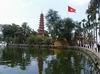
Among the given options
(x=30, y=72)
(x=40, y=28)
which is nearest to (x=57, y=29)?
(x=40, y=28)

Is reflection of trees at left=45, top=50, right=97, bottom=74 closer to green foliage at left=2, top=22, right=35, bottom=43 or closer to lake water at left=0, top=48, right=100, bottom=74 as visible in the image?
lake water at left=0, top=48, right=100, bottom=74

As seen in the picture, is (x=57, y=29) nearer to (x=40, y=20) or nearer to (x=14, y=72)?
(x=40, y=20)

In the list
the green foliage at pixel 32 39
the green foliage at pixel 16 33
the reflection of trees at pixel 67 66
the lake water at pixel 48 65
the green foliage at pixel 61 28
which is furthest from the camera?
the green foliage at pixel 16 33

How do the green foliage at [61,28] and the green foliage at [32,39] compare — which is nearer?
the green foliage at [61,28]

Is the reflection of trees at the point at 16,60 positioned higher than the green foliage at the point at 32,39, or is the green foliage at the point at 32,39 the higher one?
the green foliage at the point at 32,39

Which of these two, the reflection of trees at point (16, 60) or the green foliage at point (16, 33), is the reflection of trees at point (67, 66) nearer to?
the reflection of trees at point (16, 60)

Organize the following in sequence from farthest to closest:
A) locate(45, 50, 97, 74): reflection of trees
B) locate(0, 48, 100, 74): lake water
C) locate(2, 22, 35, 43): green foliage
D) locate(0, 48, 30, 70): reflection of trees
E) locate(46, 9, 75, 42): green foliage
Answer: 1. locate(2, 22, 35, 43): green foliage
2. locate(46, 9, 75, 42): green foliage
3. locate(0, 48, 30, 70): reflection of trees
4. locate(0, 48, 100, 74): lake water
5. locate(45, 50, 97, 74): reflection of trees

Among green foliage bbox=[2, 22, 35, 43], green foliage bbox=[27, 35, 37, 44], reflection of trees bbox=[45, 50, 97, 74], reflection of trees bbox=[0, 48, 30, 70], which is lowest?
reflection of trees bbox=[45, 50, 97, 74]

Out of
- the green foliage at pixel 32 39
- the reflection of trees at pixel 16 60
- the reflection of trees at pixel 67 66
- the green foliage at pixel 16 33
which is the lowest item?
the reflection of trees at pixel 67 66

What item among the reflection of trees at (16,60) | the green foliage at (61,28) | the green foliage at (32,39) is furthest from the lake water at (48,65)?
the green foliage at (32,39)

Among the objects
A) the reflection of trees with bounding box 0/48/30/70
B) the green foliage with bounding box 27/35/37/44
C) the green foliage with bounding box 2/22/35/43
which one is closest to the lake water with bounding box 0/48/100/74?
the reflection of trees with bounding box 0/48/30/70

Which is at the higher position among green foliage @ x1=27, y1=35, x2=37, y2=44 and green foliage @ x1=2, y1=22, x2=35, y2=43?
green foliage @ x1=2, y1=22, x2=35, y2=43

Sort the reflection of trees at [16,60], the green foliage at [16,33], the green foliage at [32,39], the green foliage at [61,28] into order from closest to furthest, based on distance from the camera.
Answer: the reflection of trees at [16,60] → the green foliage at [61,28] → the green foliage at [32,39] → the green foliage at [16,33]

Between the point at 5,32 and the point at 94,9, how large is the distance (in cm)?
9445
